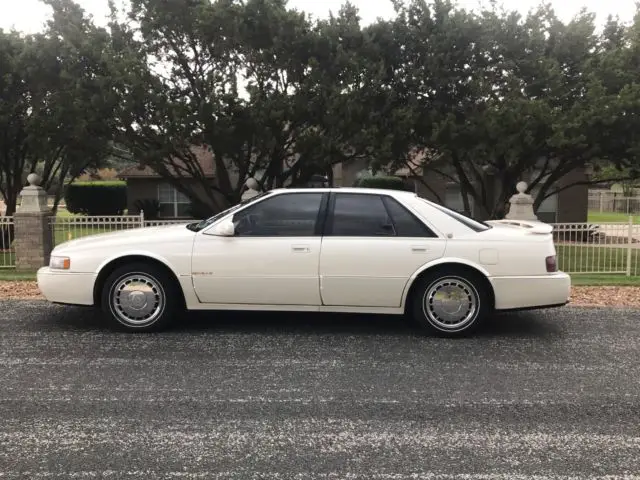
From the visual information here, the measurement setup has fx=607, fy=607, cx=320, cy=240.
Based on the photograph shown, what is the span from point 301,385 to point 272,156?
398 inches

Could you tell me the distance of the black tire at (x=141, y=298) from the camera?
6.20m

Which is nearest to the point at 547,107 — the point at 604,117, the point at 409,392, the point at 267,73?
the point at 604,117

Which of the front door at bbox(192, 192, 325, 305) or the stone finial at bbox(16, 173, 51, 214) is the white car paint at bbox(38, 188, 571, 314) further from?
the stone finial at bbox(16, 173, 51, 214)

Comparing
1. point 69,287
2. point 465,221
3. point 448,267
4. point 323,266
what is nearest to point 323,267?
point 323,266

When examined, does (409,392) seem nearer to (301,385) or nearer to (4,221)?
(301,385)

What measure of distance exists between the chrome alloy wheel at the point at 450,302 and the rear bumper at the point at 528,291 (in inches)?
10.3

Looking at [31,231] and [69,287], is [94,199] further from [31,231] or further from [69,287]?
[69,287]

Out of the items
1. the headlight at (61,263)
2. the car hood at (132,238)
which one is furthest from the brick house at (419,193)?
the headlight at (61,263)

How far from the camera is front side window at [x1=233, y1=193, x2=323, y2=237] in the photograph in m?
6.24

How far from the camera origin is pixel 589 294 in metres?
8.77

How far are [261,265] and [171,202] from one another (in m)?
23.4

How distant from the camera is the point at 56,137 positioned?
533 inches

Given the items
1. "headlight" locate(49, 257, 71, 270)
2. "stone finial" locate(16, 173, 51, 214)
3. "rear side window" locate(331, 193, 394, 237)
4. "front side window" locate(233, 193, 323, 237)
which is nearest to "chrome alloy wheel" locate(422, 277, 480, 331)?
"rear side window" locate(331, 193, 394, 237)

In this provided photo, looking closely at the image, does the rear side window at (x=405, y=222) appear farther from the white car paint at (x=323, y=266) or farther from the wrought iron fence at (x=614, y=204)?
the wrought iron fence at (x=614, y=204)
